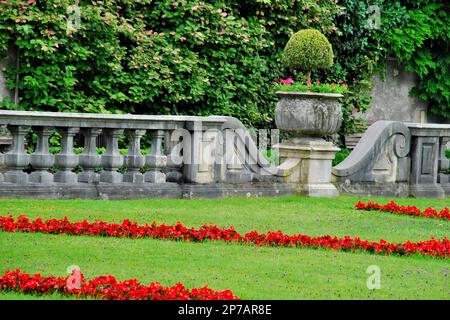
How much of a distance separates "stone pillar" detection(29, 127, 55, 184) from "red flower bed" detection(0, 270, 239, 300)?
5010 mm

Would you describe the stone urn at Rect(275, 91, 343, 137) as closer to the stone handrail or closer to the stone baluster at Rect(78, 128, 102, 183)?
the stone handrail

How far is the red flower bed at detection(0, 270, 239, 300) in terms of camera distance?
7816mm

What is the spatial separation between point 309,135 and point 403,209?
2027mm

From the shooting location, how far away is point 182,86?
19172 millimetres

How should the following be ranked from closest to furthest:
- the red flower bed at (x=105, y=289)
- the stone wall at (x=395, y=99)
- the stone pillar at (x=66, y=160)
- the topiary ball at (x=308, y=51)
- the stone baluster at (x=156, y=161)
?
the red flower bed at (x=105, y=289)
the stone pillar at (x=66, y=160)
the stone baluster at (x=156, y=161)
the topiary ball at (x=308, y=51)
the stone wall at (x=395, y=99)

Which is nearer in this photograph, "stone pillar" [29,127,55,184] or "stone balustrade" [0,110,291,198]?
"stone balustrade" [0,110,291,198]

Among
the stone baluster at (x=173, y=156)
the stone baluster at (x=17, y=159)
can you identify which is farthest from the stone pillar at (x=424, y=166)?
Answer: the stone baluster at (x=17, y=159)

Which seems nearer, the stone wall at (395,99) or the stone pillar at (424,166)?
the stone pillar at (424,166)

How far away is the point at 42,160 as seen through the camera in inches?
519

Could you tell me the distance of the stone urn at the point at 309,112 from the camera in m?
15.0

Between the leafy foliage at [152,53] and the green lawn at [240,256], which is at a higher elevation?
the leafy foliage at [152,53]

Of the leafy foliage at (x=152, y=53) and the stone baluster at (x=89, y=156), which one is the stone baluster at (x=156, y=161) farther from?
the leafy foliage at (x=152, y=53)

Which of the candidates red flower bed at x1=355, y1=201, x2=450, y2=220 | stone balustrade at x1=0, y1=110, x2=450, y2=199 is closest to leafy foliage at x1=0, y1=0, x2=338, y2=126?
stone balustrade at x1=0, y1=110, x2=450, y2=199

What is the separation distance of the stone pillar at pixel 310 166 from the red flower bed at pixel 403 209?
3.29 ft
